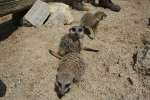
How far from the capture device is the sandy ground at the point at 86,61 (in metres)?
4.95

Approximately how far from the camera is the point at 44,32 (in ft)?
19.9

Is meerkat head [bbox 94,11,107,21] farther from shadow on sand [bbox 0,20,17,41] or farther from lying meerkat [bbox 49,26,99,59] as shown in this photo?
shadow on sand [bbox 0,20,17,41]

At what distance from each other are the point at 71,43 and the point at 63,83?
81cm

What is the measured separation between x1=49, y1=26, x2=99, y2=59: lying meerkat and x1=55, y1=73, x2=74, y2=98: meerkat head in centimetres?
60

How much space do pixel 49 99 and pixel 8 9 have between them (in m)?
1.70

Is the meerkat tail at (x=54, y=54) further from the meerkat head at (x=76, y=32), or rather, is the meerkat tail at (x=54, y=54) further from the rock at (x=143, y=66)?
the rock at (x=143, y=66)

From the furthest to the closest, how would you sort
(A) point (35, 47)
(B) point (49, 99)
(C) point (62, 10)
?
(C) point (62, 10)
(A) point (35, 47)
(B) point (49, 99)

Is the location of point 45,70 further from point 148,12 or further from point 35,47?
point 148,12

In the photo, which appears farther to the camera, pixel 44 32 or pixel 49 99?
pixel 44 32

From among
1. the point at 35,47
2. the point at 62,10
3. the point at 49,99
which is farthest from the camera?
the point at 62,10

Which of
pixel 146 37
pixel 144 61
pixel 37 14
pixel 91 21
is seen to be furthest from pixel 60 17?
pixel 144 61

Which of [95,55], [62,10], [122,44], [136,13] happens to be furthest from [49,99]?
[136,13]

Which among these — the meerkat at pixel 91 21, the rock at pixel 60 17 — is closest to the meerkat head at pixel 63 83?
the meerkat at pixel 91 21

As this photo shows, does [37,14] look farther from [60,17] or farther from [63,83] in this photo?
[63,83]
